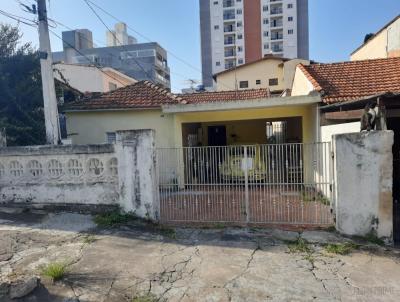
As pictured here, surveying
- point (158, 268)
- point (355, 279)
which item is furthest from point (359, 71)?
point (158, 268)

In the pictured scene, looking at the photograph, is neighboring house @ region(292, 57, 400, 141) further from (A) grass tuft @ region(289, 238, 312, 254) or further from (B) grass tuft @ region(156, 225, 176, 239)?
(B) grass tuft @ region(156, 225, 176, 239)

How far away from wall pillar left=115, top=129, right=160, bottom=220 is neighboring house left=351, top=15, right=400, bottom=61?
12070 millimetres

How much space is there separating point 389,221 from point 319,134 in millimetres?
4015

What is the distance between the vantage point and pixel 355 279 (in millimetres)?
4117

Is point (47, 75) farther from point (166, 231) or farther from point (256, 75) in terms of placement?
point (256, 75)

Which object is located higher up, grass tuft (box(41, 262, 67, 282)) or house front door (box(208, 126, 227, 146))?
house front door (box(208, 126, 227, 146))

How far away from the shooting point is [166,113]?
419 inches

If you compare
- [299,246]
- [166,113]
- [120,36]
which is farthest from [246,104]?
[120,36]

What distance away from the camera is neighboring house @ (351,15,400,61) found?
1288 centimetres

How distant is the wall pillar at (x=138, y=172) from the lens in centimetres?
641

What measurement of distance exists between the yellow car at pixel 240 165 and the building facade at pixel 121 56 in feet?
107

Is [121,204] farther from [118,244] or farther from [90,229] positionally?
[118,244]

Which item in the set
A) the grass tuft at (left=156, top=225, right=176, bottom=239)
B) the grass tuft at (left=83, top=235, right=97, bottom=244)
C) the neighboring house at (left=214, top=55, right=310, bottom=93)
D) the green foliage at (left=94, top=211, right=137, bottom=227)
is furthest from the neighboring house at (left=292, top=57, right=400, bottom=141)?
the neighboring house at (left=214, top=55, right=310, bottom=93)

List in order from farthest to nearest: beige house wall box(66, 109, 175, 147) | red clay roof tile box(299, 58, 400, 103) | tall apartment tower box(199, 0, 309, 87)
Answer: tall apartment tower box(199, 0, 309, 87) → beige house wall box(66, 109, 175, 147) → red clay roof tile box(299, 58, 400, 103)
